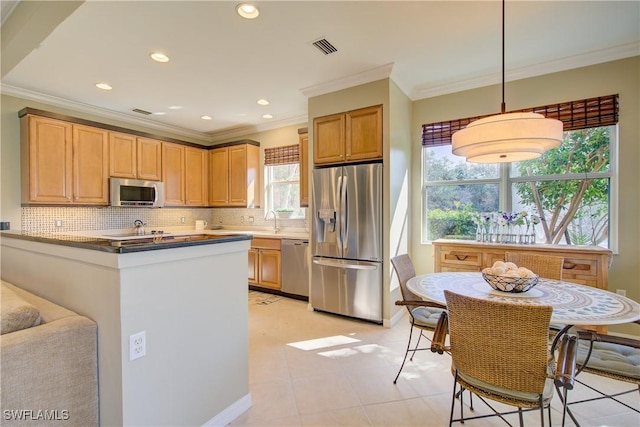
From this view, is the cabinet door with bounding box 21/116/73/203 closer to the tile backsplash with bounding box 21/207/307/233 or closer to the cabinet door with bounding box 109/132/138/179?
the tile backsplash with bounding box 21/207/307/233

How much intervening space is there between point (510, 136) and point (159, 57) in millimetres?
3115

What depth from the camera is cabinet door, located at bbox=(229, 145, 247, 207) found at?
512cm

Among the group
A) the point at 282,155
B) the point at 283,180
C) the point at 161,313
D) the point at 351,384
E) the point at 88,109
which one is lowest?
the point at 351,384

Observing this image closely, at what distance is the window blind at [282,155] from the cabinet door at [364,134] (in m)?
1.54

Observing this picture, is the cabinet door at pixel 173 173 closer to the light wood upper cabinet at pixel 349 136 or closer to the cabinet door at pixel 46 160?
the cabinet door at pixel 46 160

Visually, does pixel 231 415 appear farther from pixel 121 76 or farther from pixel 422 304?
pixel 121 76

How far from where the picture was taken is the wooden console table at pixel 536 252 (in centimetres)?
263

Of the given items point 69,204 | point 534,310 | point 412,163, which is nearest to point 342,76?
point 412,163

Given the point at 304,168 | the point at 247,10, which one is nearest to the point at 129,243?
the point at 247,10

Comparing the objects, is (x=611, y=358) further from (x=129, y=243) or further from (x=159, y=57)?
(x=159, y=57)

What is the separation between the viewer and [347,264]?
11.2 feet

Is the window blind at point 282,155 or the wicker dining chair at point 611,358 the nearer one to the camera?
the wicker dining chair at point 611,358

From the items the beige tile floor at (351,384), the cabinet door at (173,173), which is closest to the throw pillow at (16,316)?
the beige tile floor at (351,384)

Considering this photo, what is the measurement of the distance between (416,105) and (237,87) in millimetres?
2328
